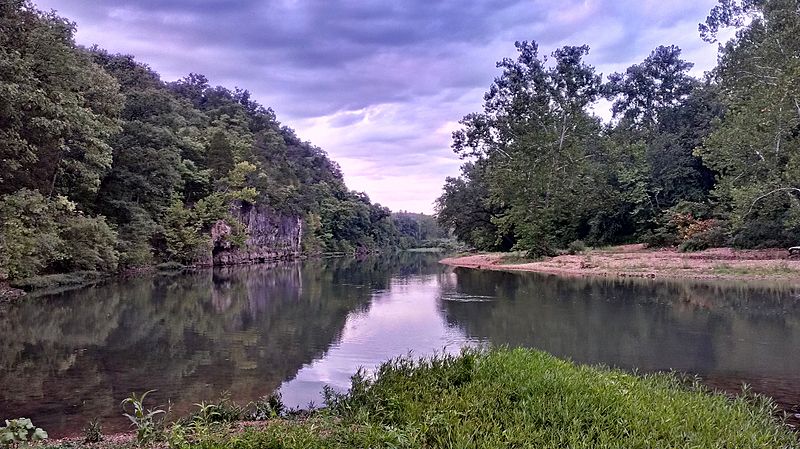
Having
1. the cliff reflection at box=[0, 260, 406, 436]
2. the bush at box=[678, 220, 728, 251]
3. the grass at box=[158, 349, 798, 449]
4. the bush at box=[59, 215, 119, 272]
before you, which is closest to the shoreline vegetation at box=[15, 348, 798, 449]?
the grass at box=[158, 349, 798, 449]

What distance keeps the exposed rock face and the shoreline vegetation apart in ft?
121

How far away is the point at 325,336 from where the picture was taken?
40.2 feet

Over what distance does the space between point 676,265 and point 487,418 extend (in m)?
24.4

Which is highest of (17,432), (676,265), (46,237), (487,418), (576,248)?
(46,237)

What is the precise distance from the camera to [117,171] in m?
31.4

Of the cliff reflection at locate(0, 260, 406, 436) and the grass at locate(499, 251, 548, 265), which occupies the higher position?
the grass at locate(499, 251, 548, 265)

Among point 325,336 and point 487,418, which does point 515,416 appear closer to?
point 487,418

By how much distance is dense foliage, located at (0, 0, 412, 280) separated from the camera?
1584 centimetres

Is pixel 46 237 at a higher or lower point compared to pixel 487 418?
higher

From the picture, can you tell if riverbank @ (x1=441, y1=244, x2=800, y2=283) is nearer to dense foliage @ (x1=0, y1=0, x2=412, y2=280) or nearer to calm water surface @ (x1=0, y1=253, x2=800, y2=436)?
calm water surface @ (x1=0, y1=253, x2=800, y2=436)

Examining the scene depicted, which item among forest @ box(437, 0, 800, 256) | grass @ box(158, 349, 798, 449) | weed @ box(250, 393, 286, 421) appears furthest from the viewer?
forest @ box(437, 0, 800, 256)

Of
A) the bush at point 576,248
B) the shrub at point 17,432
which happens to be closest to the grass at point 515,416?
the shrub at point 17,432

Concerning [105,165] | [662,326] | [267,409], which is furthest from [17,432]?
[105,165]

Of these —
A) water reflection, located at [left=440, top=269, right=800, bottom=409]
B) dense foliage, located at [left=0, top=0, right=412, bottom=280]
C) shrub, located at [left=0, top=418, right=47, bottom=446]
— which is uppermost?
dense foliage, located at [left=0, top=0, right=412, bottom=280]
